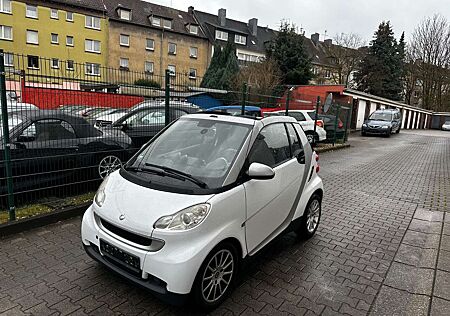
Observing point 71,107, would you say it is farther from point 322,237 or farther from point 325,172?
point 325,172

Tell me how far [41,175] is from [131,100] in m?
2.12

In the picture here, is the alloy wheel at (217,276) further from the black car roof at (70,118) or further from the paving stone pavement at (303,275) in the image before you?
the black car roof at (70,118)

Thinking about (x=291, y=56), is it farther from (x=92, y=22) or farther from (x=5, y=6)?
(x=5, y=6)

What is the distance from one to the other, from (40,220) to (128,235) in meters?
2.56

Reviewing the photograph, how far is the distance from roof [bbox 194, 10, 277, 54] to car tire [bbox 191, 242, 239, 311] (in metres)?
46.1

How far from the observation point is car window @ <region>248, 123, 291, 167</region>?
11.2 feet

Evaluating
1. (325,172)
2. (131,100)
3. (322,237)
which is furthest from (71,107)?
(325,172)

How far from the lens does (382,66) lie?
36.8m

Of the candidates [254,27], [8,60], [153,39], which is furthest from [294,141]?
[254,27]

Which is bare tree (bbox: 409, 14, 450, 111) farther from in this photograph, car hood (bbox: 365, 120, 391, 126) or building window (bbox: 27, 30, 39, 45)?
building window (bbox: 27, 30, 39, 45)

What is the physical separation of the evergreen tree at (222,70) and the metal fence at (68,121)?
58.8 ft

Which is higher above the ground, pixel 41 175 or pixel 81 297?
pixel 41 175

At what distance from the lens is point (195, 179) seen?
3.03 metres

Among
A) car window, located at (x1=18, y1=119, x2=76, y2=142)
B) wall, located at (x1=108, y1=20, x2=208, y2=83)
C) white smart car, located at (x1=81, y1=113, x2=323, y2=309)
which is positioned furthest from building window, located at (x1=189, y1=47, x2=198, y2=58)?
white smart car, located at (x1=81, y1=113, x2=323, y2=309)
